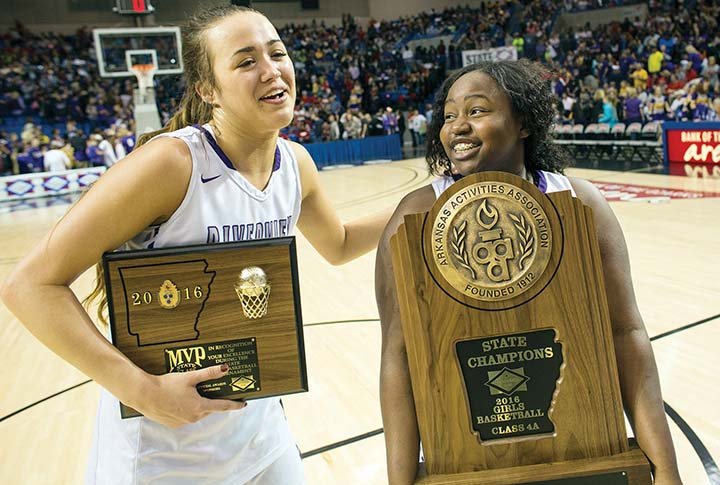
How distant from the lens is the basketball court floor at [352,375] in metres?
2.62

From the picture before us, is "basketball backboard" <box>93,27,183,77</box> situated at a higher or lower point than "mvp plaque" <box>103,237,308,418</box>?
higher

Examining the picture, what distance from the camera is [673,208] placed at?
6.98 metres

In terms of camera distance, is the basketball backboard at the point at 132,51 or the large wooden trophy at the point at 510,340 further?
the basketball backboard at the point at 132,51

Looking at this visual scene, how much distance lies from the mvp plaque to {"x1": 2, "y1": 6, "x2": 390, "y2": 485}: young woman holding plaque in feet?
0.10

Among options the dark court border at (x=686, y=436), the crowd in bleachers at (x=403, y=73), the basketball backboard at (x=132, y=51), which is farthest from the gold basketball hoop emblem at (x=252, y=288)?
the basketball backboard at (x=132, y=51)

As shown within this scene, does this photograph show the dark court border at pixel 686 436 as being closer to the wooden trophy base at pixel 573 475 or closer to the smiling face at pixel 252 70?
the wooden trophy base at pixel 573 475

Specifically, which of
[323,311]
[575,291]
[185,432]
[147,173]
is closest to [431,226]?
[575,291]

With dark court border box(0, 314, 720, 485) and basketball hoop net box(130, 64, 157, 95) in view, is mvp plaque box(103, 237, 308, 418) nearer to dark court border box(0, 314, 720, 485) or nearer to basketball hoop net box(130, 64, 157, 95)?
dark court border box(0, 314, 720, 485)

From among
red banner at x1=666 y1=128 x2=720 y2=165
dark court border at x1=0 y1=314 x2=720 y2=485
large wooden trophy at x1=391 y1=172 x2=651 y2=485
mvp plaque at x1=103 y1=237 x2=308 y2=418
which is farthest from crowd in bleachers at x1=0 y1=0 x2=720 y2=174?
mvp plaque at x1=103 y1=237 x2=308 y2=418

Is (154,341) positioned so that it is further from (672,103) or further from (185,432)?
(672,103)

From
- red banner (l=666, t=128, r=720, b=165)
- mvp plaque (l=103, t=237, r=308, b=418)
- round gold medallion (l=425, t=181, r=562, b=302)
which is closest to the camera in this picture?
round gold medallion (l=425, t=181, r=562, b=302)

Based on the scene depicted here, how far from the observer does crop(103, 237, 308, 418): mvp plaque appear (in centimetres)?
105

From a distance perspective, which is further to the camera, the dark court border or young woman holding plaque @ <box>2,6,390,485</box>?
the dark court border

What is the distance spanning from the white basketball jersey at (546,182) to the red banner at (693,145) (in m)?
9.69
